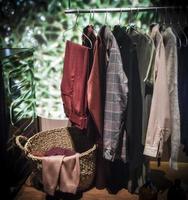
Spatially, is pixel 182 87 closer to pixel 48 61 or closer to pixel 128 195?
pixel 128 195

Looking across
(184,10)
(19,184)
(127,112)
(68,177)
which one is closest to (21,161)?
(19,184)

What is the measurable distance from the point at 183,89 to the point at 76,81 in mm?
625

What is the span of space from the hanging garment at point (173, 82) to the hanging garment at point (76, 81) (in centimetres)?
45

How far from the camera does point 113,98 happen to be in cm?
145

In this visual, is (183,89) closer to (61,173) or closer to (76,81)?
(76,81)

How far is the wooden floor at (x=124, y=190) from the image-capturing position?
1884 mm

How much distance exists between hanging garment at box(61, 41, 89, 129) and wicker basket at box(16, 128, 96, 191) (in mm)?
372

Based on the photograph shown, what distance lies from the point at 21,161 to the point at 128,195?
33.6 inches

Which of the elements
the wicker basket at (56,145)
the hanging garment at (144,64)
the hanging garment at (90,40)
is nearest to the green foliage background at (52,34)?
the wicker basket at (56,145)

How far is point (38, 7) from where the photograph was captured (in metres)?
2.13

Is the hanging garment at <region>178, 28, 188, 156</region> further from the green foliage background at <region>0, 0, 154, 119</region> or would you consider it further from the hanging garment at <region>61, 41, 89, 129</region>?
the green foliage background at <region>0, 0, 154, 119</region>

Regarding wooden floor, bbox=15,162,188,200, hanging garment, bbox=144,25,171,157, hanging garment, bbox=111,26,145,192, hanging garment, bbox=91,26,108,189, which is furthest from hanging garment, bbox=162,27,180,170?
wooden floor, bbox=15,162,188,200

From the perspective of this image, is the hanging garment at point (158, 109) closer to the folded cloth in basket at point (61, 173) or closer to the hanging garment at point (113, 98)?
the hanging garment at point (113, 98)

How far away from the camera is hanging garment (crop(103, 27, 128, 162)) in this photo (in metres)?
1.42
